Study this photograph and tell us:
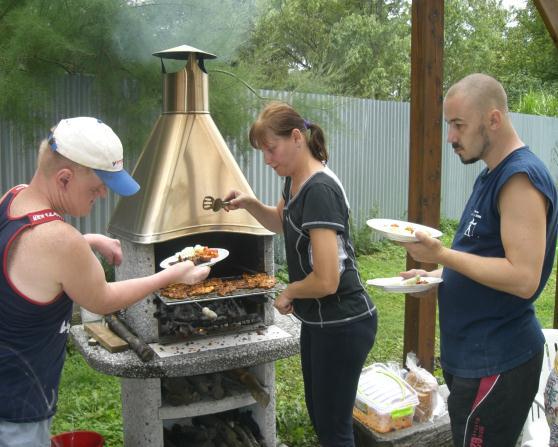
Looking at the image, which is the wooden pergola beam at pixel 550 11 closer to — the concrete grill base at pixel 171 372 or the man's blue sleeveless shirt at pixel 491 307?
the man's blue sleeveless shirt at pixel 491 307

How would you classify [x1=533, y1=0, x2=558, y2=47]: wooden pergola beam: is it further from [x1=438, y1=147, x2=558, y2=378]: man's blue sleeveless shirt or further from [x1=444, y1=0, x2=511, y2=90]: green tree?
A: [x1=444, y1=0, x2=511, y2=90]: green tree

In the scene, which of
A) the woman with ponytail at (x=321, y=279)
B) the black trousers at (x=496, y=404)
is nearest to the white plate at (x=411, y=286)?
the woman with ponytail at (x=321, y=279)

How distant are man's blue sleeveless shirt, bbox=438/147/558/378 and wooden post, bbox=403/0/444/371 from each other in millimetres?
1501

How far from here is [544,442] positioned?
2627 mm

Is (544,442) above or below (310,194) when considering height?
below

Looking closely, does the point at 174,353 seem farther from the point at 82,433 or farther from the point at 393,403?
the point at 393,403

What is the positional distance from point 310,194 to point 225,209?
2.83 feet

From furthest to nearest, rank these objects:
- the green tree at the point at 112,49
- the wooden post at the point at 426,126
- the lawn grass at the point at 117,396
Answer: the green tree at the point at 112,49, the lawn grass at the point at 117,396, the wooden post at the point at 426,126

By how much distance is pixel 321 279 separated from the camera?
87.5 inches

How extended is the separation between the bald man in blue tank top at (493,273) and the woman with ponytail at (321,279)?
1.32 feet

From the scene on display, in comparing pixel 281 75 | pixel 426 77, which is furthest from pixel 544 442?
pixel 281 75

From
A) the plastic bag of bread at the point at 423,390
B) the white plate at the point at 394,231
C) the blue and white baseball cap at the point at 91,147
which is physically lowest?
the plastic bag of bread at the point at 423,390

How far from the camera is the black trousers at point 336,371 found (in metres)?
2.35

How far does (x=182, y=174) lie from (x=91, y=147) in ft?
4.03
